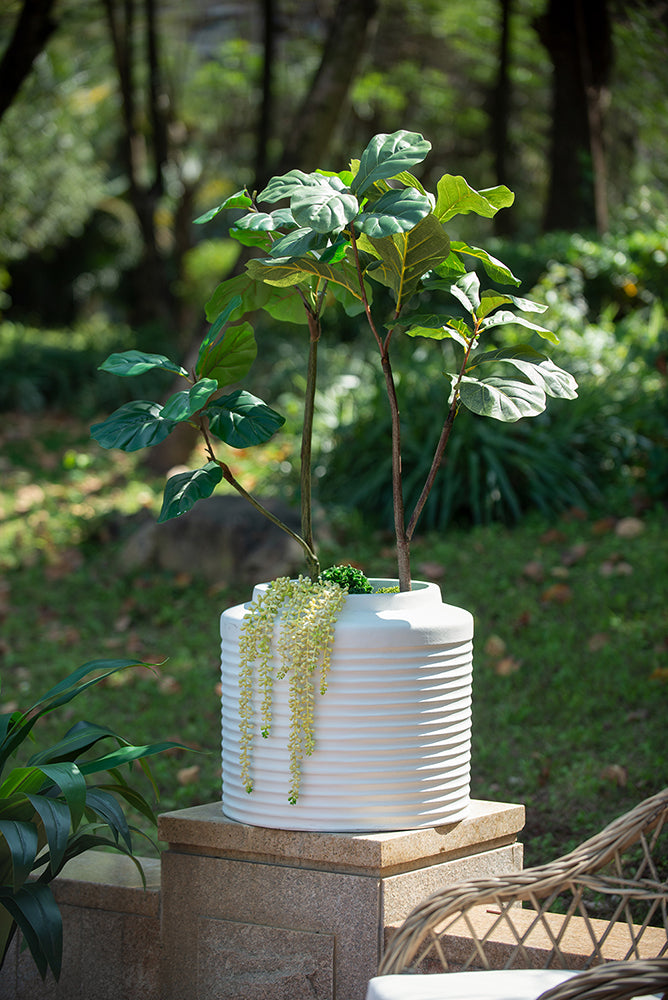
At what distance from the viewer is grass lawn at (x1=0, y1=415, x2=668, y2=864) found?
3.14 m

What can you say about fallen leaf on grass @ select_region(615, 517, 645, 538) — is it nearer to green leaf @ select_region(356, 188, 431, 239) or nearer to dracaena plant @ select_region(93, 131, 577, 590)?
dracaena plant @ select_region(93, 131, 577, 590)

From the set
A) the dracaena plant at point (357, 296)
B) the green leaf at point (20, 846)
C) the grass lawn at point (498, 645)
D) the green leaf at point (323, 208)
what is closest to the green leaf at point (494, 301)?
the dracaena plant at point (357, 296)

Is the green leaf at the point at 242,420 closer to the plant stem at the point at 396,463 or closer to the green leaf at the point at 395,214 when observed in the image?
the plant stem at the point at 396,463

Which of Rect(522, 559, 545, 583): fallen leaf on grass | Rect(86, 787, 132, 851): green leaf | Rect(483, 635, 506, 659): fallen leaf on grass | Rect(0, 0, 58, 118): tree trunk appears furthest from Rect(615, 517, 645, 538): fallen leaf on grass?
Rect(0, 0, 58, 118): tree trunk

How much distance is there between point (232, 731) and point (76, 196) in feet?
51.9

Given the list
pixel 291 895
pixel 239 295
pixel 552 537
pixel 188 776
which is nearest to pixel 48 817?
pixel 291 895

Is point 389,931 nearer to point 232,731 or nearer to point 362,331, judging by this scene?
point 232,731

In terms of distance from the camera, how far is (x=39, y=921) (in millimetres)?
1804

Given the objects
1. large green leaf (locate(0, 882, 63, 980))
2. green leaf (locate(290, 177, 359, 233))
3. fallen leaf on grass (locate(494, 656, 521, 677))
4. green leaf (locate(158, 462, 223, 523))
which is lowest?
fallen leaf on grass (locate(494, 656, 521, 677))

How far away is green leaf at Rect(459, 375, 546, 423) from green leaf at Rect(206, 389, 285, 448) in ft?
1.21

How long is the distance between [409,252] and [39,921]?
142cm

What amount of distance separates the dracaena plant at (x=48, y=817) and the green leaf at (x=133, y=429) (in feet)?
1.59

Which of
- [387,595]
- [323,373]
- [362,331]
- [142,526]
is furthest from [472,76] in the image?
[387,595]

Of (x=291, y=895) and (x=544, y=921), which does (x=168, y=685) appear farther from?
(x=544, y=921)
